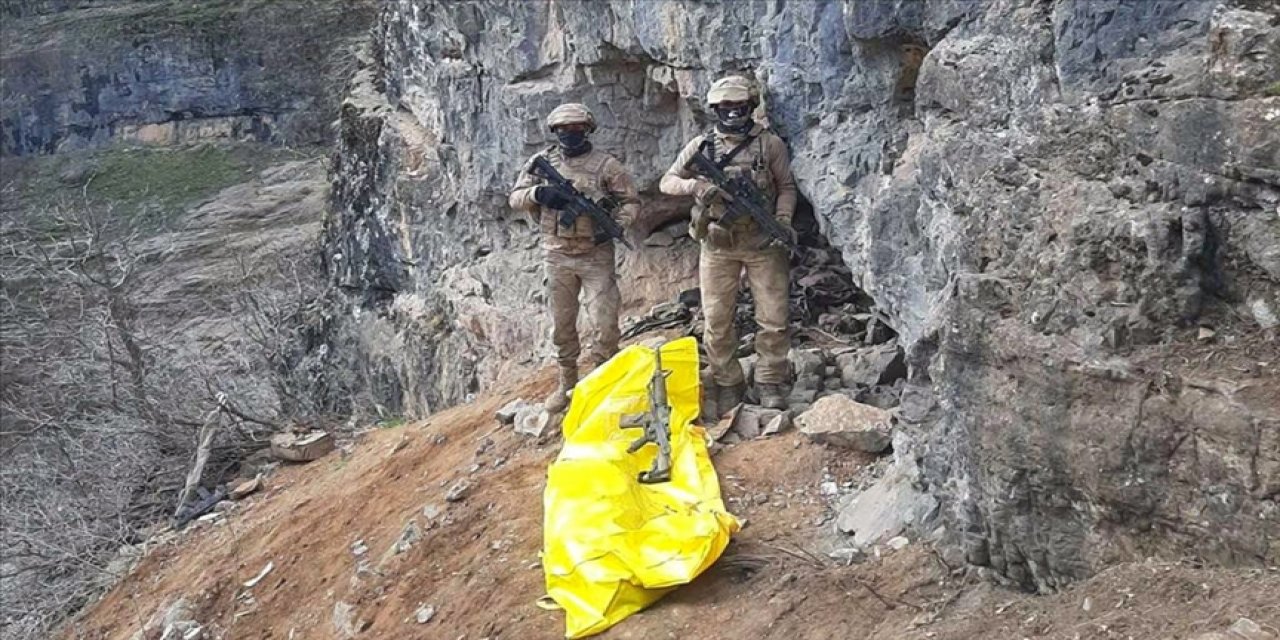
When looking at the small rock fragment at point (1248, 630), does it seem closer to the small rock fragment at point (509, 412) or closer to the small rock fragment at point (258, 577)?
the small rock fragment at point (509, 412)

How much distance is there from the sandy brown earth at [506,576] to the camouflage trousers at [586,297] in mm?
608

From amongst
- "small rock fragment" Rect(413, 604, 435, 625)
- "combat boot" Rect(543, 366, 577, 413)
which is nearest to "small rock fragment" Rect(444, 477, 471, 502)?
"combat boot" Rect(543, 366, 577, 413)

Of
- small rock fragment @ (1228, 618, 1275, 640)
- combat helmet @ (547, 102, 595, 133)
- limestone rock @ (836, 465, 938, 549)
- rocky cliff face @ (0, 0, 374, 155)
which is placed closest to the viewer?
small rock fragment @ (1228, 618, 1275, 640)

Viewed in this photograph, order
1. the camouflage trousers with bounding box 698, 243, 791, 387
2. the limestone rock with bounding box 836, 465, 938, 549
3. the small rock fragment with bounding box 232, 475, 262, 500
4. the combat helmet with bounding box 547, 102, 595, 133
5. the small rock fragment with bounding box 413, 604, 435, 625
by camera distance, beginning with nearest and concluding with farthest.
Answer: the limestone rock with bounding box 836, 465, 938, 549, the small rock fragment with bounding box 413, 604, 435, 625, the camouflage trousers with bounding box 698, 243, 791, 387, the combat helmet with bounding box 547, 102, 595, 133, the small rock fragment with bounding box 232, 475, 262, 500

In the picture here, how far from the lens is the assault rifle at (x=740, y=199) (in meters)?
5.61

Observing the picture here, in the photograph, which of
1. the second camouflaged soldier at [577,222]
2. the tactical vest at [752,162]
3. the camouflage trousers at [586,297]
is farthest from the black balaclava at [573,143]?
the tactical vest at [752,162]

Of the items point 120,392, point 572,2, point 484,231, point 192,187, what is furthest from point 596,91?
point 192,187

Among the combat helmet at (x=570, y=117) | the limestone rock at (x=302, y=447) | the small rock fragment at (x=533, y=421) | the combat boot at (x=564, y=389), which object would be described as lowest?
the limestone rock at (x=302, y=447)

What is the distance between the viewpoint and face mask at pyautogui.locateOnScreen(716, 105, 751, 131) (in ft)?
19.1

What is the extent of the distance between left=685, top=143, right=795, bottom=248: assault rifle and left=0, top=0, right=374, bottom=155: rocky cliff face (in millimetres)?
27709

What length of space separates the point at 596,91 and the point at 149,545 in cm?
440

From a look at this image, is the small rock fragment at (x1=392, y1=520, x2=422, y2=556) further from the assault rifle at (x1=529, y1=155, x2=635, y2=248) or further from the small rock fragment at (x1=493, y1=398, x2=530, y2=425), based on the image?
the assault rifle at (x1=529, y1=155, x2=635, y2=248)

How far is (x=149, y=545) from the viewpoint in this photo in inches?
298

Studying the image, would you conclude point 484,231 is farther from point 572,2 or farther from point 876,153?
point 876,153
